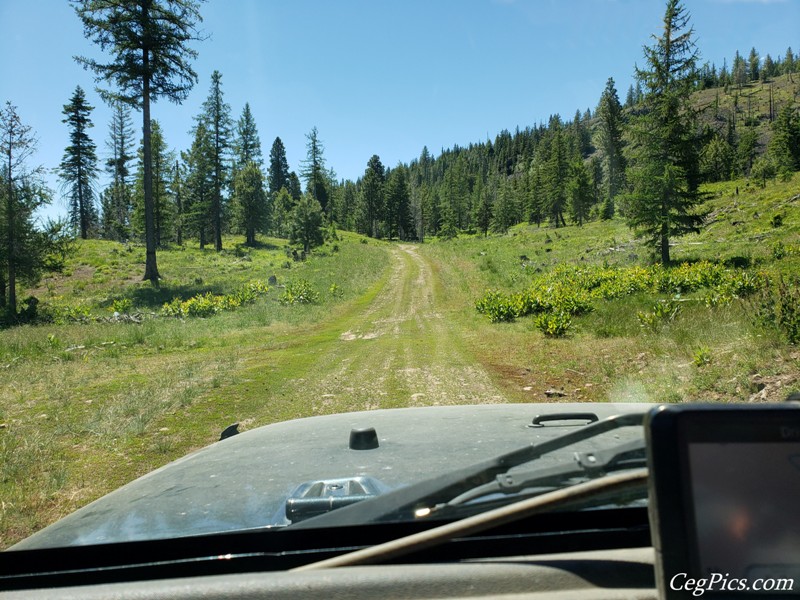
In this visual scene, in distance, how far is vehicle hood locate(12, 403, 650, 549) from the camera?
5.77ft

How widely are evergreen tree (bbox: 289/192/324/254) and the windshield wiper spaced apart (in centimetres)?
4469

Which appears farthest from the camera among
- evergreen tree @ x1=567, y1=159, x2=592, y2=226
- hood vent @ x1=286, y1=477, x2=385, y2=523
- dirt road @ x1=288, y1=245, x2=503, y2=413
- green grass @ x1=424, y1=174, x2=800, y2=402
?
evergreen tree @ x1=567, y1=159, x2=592, y2=226

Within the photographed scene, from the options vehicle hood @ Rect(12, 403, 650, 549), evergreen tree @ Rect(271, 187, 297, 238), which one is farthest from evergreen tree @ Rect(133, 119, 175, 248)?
vehicle hood @ Rect(12, 403, 650, 549)

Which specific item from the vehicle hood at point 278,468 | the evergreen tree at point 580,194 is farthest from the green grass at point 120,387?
the evergreen tree at point 580,194

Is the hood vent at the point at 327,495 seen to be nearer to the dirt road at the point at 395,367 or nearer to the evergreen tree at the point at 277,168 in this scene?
the dirt road at the point at 395,367

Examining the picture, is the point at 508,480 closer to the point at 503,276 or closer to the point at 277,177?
the point at 503,276

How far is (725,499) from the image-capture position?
96 cm

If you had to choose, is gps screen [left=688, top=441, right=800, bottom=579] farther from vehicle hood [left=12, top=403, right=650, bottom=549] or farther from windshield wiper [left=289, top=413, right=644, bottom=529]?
vehicle hood [left=12, top=403, right=650, bottom=549]

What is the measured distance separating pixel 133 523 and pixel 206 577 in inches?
24.1

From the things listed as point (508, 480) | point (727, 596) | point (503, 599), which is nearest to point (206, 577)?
point (503, 599)

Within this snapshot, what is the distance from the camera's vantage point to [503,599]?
47.1 inches

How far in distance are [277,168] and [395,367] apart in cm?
8349

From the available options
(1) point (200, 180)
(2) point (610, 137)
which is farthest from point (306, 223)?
(2) point (610, 137)

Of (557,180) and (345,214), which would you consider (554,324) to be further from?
(345,214)
